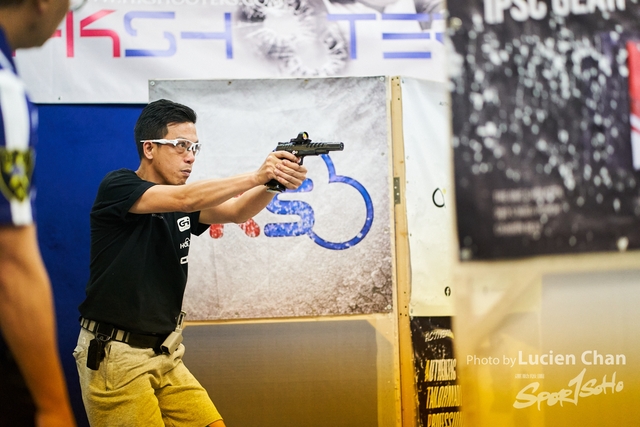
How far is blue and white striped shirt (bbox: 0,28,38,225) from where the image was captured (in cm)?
117

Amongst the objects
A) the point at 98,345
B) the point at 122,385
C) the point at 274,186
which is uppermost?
the point at 274,186

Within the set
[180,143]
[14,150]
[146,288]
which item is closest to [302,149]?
[180,143]

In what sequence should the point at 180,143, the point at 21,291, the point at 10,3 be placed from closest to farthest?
the point at 21,291
the point at 10,3
the point at 180,143

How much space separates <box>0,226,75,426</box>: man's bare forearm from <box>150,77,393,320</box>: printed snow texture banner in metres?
2.06

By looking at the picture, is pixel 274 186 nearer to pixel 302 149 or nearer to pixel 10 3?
pixel 302 149

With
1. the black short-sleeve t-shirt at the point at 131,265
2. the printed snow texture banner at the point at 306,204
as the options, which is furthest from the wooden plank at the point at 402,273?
the black short-sleeve t-shirt at the point at 131,265

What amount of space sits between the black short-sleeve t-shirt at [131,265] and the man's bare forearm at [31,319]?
3.37 ft

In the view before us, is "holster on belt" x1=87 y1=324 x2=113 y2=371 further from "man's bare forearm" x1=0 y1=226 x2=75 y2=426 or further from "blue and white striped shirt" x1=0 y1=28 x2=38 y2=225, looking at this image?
"blue and white striped shirt" x1=0 y1=28 x2=38 y2=225

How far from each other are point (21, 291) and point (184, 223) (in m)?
1.37

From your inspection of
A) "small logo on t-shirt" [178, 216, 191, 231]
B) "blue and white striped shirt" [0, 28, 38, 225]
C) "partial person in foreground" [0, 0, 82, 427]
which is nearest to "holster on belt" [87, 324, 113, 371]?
"small logo on t-shirt" [178, 216, 191, 231]

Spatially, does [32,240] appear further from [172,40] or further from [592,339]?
[172,40]

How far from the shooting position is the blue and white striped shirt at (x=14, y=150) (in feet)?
3.83

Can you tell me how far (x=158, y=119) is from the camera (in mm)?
2545

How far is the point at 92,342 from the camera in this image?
224 cm
